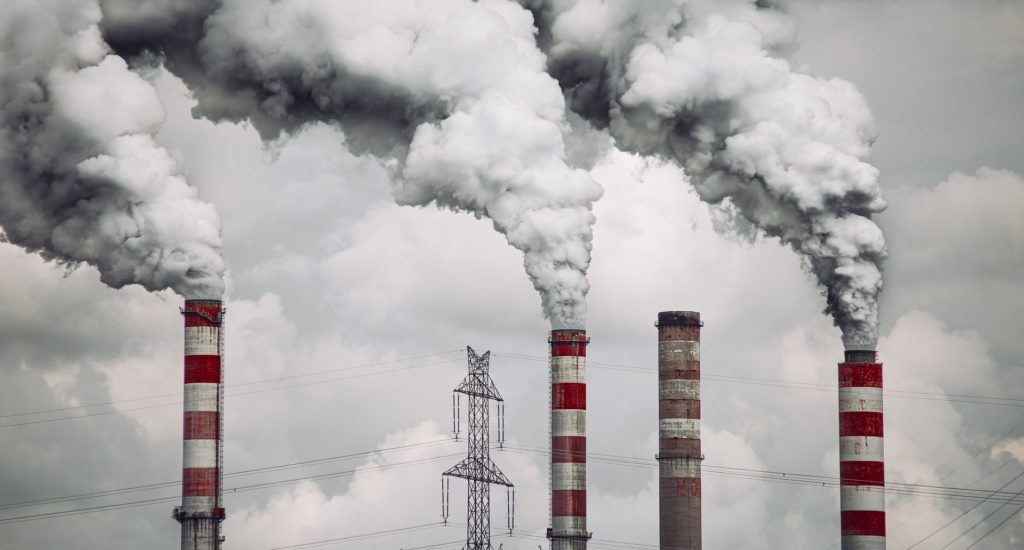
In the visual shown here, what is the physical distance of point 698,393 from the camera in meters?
74.1

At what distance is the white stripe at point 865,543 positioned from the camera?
2596 inches

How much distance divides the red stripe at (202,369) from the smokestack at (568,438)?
11.4 m

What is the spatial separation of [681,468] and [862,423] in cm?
889

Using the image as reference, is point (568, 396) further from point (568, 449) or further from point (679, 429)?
point (679, 429)

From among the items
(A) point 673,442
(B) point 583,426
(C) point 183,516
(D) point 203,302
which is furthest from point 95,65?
(A) point 673,442

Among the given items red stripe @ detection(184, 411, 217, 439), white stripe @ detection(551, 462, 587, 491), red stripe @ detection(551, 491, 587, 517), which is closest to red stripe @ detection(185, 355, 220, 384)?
red stripe @ detection(184, 411, 217, 439)

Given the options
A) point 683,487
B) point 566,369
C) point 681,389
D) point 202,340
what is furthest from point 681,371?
point 202,340

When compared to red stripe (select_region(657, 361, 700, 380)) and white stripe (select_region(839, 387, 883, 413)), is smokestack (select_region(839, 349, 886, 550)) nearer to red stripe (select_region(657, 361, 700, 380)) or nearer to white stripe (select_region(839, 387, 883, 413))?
white stripe (select_region(839, 387, 883, 413))

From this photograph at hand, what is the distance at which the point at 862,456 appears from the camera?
66.4 meters

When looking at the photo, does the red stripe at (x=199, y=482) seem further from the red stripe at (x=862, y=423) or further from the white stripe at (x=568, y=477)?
the red stripe at (x=862, y=423)

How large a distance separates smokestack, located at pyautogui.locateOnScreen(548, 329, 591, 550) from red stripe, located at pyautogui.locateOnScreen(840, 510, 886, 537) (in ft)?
29.3

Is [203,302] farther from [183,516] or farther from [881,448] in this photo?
[881,448]

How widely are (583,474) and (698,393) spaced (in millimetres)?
8262

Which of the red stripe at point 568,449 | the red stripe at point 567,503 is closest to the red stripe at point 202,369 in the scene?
the red stripe at point 568,449
